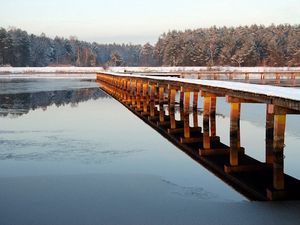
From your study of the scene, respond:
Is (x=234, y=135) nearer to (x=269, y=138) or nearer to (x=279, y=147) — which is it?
(x=269, y=138)

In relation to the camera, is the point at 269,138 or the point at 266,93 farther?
the point at 269,138

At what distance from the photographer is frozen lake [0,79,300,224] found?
883 centimetres

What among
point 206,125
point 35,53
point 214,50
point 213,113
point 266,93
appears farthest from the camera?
point 35,53

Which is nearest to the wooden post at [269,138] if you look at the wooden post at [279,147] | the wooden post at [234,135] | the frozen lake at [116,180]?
the frozen lake at [116,180]

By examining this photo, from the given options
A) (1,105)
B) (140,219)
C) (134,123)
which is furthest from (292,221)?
(1,105)

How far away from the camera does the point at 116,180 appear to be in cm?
1155

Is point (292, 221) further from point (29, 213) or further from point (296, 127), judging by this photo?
point (296, 127)

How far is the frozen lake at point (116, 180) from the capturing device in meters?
8.83

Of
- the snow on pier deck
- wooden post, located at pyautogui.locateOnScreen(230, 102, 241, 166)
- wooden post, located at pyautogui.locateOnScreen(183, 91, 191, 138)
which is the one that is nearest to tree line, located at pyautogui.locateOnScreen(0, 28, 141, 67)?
wooden post, located at pyautogui.locateOnScreen(183, 91, 191, 138)

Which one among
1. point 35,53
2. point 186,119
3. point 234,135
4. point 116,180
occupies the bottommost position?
point 116,180

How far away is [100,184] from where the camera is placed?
1111 centimetres

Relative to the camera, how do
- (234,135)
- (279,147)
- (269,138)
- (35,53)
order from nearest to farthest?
(279,147)
(234,135)
(269,138)
(35,53)

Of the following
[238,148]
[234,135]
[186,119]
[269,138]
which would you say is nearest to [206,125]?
[238,148]

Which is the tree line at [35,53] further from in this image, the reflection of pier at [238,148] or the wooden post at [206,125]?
the wooden post at [206,125]
